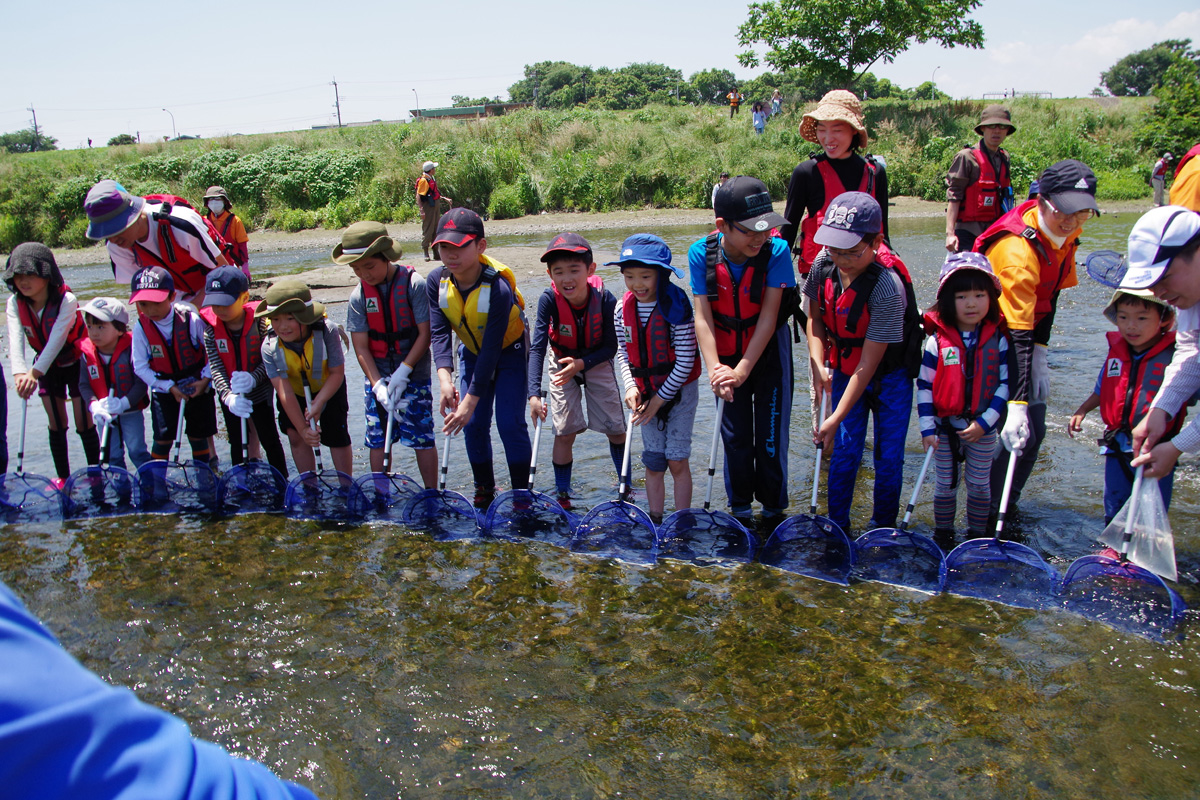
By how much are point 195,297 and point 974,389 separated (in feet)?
19.8

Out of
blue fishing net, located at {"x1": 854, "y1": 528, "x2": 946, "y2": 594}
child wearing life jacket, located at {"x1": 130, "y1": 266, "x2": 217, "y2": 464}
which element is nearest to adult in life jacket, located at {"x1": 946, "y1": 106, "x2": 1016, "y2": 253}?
blue fishing net, located at {"x1": 854, "y1": 528, "x2": 946, "y2": 594}

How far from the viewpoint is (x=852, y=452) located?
4672 millimetres

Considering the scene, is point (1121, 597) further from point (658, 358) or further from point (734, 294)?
point (658, 358)

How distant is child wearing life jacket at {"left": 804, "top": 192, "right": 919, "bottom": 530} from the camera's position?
13.9 ft

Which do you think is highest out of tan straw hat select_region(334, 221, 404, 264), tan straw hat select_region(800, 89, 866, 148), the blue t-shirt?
tan straw hat select_region(800, 89, 866, 148)

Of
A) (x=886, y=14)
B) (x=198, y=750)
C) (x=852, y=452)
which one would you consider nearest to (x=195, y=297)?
(x=852, y=452)

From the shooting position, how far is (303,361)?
5.75 meters

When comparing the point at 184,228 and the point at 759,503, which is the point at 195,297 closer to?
the point at 184,228

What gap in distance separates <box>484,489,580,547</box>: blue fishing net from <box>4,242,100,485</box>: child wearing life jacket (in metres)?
3.78

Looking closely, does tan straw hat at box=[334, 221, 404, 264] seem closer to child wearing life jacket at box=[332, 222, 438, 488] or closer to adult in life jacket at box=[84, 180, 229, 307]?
child wearing life jacket at box=[332, 222, 438, 488]

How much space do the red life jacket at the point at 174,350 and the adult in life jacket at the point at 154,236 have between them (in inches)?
24.0

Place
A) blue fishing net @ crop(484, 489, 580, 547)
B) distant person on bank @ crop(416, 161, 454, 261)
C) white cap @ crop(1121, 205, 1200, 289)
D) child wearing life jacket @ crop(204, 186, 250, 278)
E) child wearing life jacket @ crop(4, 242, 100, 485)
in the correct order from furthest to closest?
distant person on bank @ crop(416, 161, 454, 261), child wearing life jacket @ crop(204, 186, 250, 278), child wearing life jacket @ crop(4, 242, 100, 485), blue fishing net @ crop(484, 489, 580, 547), white cap @ crop(1121, 205, 1200, 289)

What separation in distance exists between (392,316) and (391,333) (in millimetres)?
121

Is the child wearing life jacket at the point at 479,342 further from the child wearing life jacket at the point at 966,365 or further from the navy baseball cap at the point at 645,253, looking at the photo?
the child wearing life jacket at the point at 966,365
